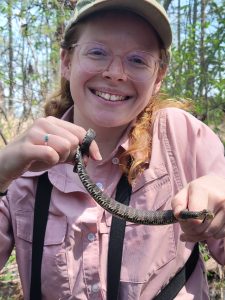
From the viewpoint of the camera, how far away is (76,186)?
2.02 m

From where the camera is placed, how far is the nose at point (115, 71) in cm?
196

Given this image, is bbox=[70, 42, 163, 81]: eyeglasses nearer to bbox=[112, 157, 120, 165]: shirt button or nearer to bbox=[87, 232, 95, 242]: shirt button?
bbox=[112, 157, 120, 165]: shirt button

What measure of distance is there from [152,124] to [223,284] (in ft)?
6.75

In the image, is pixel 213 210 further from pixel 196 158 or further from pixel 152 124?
pixel 152 124

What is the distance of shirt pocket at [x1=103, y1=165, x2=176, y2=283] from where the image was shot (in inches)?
75.9

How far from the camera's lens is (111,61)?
1972mm

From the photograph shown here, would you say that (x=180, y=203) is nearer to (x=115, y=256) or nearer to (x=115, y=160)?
(x=115, y=256)

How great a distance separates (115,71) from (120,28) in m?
0.19

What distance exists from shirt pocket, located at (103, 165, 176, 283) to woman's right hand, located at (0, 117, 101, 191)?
19.0 inches

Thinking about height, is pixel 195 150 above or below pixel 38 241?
above

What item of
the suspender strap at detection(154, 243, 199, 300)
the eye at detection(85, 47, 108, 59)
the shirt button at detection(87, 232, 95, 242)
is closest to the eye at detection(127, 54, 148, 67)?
the eye at detection(85, 47, 108, 59)

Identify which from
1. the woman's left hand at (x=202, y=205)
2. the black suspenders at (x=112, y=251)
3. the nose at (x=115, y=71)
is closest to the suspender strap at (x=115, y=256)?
the black suspenders at (x=112, y=251)

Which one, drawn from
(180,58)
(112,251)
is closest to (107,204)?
(112,251)

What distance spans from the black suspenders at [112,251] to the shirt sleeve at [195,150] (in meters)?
0.15
